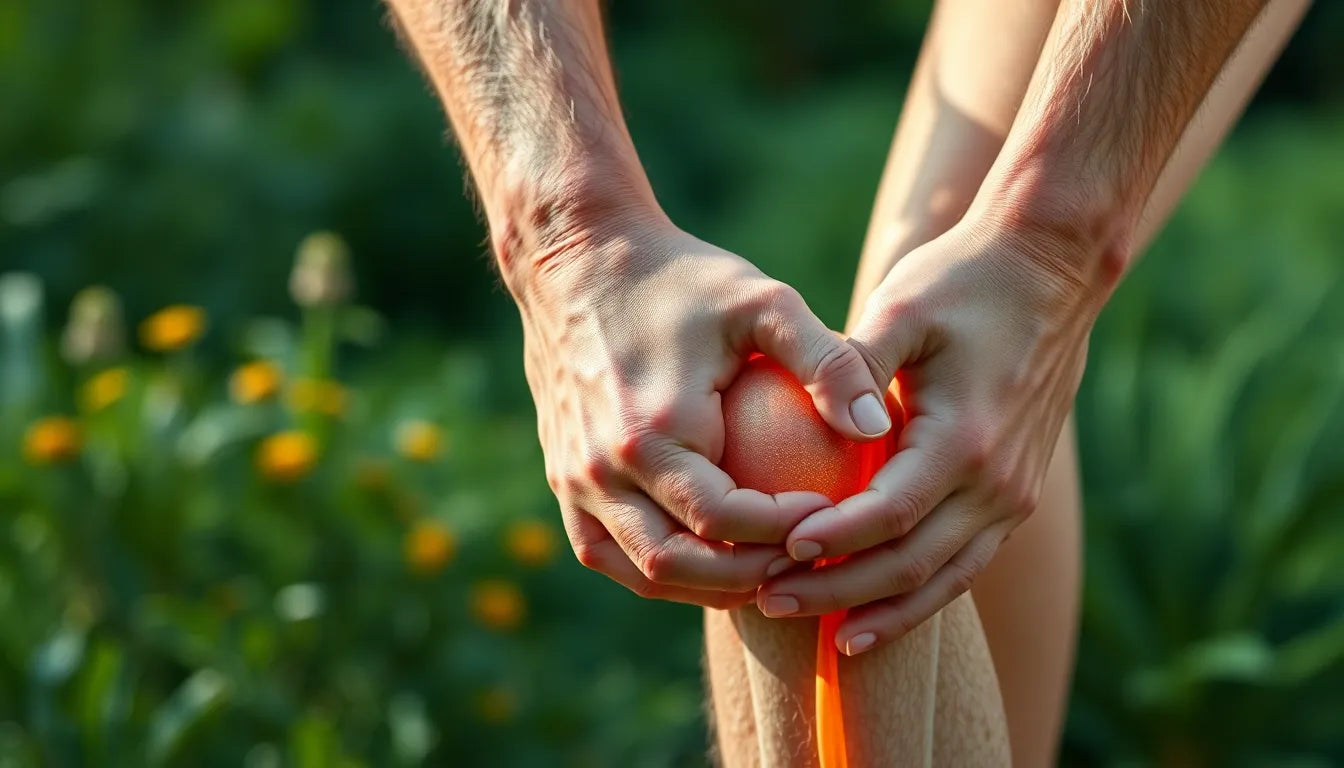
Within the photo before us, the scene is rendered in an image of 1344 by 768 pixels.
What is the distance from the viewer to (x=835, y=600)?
1.07 m

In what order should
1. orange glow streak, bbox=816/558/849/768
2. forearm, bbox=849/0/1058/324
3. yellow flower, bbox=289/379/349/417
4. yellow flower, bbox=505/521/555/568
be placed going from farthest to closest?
yellow flower, bbox=505/521/555/568 < yellow flower, bbox=289/379/349/417 < forearm, bbox=849/0/1058/324 < orange glow streak, bbox=816/558/849/768

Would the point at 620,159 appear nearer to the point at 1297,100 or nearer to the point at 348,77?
the point at 348,77

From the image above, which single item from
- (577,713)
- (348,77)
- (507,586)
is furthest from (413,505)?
(348,77)

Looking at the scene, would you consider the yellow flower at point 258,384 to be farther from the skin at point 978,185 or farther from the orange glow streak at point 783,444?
the orange glow streak at point 783,444

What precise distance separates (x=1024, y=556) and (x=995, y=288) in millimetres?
443

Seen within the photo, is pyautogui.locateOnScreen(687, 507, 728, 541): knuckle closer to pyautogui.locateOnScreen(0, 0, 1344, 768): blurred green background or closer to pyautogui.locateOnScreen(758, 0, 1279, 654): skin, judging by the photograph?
pyautogui.locateOnScreen(758, 0, 1279, 654): skin

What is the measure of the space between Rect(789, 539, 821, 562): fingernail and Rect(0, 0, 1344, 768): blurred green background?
0.52 metres

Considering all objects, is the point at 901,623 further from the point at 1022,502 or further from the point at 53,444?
the point at 53,444

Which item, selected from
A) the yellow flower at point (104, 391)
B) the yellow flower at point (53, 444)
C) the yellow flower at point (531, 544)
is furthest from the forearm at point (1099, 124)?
the yellow flower at point (104, 391)

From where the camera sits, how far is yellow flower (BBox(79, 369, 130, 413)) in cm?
230

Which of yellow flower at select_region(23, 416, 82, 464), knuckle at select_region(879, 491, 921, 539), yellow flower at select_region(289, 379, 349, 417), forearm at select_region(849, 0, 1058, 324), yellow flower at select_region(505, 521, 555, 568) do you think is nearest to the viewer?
knuckle at select_region(879, 491, 921, 539)

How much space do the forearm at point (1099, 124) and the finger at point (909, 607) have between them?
23 cm

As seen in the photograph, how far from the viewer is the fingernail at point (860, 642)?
3.58 feet

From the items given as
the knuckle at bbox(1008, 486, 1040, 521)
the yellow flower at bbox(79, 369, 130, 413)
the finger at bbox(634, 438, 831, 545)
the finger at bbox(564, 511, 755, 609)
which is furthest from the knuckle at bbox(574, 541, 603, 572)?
the yellow flower at bbox(79, 369, 130, 413)
